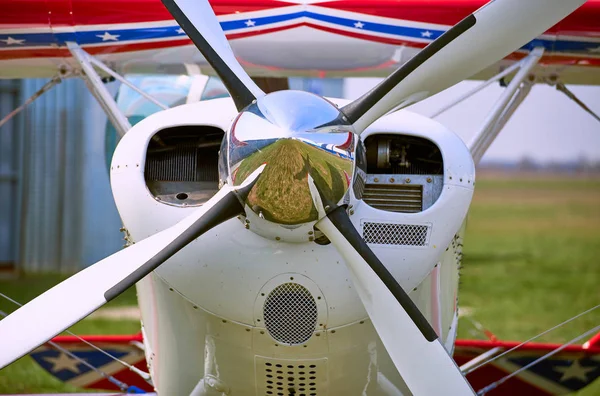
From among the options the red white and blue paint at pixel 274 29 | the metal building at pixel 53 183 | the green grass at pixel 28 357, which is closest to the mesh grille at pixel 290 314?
the red white and blue paint at pixel 274 29

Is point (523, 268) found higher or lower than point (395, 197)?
lower

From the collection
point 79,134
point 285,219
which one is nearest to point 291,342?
point 285,219

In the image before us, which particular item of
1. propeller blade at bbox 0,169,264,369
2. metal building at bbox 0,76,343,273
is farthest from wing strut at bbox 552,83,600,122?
metal building at bbox 0,76,343,273

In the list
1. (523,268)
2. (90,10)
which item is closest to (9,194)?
(523,268)

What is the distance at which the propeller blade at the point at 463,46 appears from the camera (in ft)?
15.6

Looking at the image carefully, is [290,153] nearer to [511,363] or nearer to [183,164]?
[183,164]

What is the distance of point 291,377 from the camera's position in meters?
5.13

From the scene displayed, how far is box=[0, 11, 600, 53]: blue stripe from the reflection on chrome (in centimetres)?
248

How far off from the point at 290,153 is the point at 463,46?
3.77ft

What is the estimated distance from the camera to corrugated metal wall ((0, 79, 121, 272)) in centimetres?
2097

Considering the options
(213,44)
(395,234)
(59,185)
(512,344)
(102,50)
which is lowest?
(59,185)

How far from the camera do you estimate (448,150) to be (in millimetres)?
5211

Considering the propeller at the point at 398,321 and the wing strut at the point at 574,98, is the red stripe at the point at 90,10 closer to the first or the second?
the wing strut at the point at 574,98

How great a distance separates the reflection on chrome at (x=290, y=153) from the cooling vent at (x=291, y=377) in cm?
92
